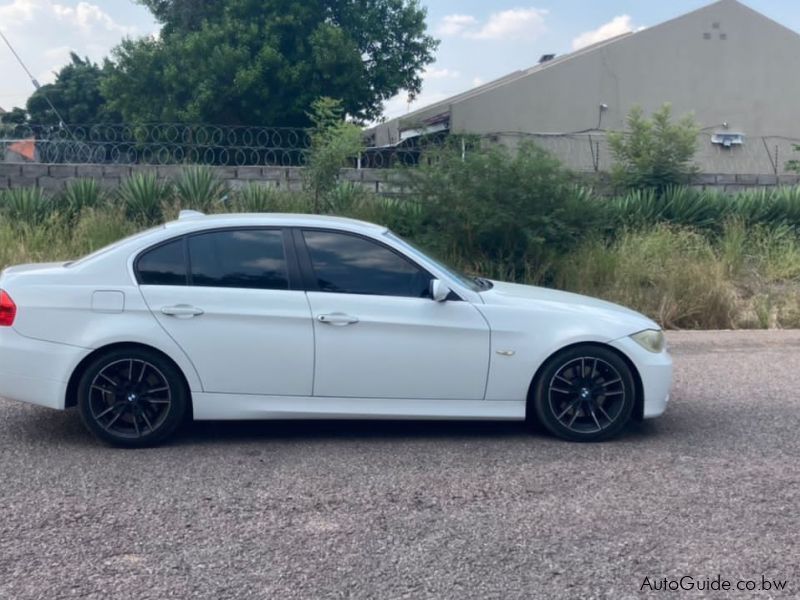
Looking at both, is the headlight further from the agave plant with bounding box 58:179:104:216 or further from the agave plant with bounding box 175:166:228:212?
the agave plant with bounding box 58:179:104:216

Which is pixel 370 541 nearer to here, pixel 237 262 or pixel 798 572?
pixel 798 572

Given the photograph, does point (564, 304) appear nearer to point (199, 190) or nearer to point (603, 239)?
point (603, 239)

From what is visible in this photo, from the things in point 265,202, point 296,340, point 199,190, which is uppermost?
point 199,190

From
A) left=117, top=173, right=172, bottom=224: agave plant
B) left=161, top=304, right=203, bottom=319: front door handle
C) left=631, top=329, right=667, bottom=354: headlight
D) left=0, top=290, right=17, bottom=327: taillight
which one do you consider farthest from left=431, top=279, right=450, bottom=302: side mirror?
left=117, top=173, right=172, bottom=224: agave plant

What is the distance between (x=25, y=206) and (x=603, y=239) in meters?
8.01

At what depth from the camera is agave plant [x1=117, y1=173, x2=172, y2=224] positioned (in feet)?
45.2

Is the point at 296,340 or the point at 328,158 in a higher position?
the point at 328,158

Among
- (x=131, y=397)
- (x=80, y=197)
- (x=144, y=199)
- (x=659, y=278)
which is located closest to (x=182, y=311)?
(x=131, y=397)

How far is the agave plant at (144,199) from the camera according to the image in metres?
13.8

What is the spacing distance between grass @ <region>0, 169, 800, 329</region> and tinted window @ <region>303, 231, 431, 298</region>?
18.4ft

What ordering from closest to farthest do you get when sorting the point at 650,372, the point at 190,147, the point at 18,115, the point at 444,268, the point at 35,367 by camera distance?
the point at 35,367 < the point at 650,372 < the point at 444,268 < the point at 190,147 < the point at 18,115

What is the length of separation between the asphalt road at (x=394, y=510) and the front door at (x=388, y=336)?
0.42 m

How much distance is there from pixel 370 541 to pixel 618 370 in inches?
96.3

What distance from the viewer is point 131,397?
20.5ft
